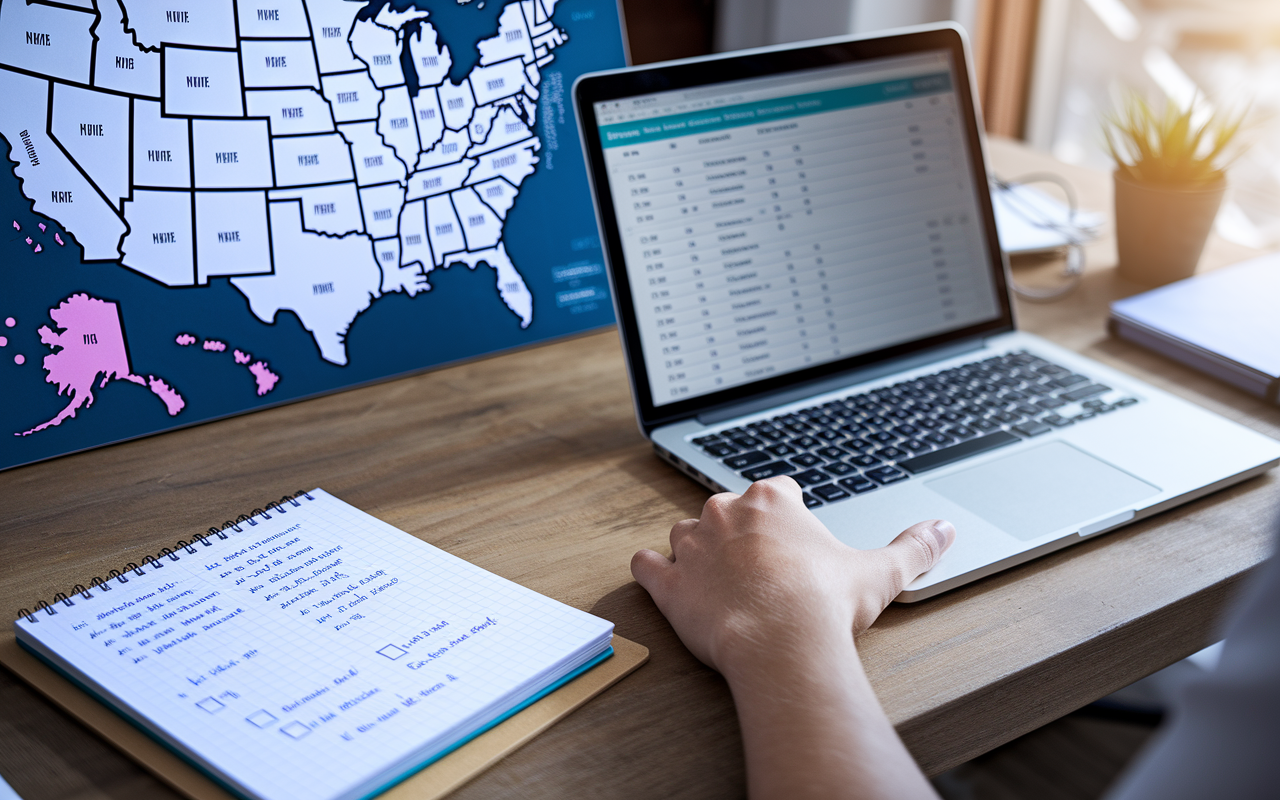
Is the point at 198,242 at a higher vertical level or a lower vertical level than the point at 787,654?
higher

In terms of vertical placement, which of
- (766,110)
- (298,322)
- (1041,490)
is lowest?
(1041,490)

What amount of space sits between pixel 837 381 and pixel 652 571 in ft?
1.14

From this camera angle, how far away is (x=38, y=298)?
2.56ft

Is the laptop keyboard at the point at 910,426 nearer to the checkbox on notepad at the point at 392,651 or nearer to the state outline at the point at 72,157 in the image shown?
the checkbox on notepad at the point at 392,651

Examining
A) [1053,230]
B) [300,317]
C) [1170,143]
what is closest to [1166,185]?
[1170,143]

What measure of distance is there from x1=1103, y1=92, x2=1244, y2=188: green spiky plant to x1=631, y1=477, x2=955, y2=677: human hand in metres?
0.70

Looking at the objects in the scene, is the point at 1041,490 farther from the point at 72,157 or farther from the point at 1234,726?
the point at 72,157

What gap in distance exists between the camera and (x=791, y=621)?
56cm

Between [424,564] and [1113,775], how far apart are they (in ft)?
4.52

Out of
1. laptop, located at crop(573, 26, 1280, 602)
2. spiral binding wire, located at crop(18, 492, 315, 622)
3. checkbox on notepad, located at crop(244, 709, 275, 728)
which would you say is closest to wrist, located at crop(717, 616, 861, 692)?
laptop, located at crop(573, 26, 1280, 602)

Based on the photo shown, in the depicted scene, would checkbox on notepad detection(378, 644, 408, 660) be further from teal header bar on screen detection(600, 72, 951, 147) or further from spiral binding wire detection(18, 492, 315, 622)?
teal header bar on screen detection(600, 72, 951, 147)

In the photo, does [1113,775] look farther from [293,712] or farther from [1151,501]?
[293,712]

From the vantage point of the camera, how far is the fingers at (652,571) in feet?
2.08

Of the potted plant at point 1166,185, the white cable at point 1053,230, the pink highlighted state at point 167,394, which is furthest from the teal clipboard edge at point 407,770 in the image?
the potted plant at point 1166,185
